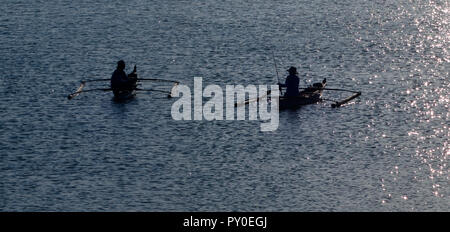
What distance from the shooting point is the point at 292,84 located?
5459 cm

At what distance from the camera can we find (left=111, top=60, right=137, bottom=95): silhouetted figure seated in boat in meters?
56.0

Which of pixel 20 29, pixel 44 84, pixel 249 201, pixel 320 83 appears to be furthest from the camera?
pixel 20 29

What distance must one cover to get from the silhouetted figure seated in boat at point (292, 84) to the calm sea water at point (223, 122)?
3.21ft

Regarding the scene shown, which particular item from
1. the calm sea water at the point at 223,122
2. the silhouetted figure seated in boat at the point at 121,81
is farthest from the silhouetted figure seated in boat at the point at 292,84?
the silhouetted figure seated in boat at the point at 121,81

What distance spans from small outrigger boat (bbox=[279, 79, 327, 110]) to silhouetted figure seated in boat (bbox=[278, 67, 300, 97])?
0.70ft

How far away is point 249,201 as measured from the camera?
142 ft

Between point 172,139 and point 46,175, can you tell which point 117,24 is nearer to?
point 172,139

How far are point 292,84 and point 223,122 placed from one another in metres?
3.81

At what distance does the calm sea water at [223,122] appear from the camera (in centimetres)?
4400

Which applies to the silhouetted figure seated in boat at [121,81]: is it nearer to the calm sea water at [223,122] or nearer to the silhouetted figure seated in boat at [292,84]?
the calm sea water at [223,122]

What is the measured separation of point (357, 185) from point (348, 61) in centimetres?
2333

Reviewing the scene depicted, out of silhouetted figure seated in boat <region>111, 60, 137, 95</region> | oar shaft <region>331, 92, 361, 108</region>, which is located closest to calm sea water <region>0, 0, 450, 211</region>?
oar shaft <region>331, 92, 361, 108</region>

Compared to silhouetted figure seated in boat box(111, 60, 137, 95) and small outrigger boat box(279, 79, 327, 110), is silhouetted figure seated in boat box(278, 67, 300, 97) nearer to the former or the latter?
small outrigger boat box(279, 79, 327, 110)

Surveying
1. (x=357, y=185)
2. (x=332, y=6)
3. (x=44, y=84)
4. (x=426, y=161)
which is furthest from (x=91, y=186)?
(x=332, y=6)
